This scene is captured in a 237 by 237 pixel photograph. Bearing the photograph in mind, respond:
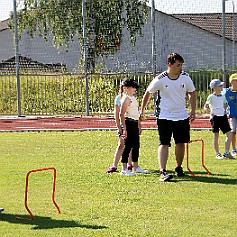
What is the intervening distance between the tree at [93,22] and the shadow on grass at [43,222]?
1715cm

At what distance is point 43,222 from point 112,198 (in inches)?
64.0

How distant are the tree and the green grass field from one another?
35.8 ft

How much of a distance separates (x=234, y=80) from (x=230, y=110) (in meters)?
0.58

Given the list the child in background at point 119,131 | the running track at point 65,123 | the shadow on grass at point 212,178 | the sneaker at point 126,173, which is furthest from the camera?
the running track at point 65,123

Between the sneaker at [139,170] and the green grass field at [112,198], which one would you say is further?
the sneaker at [139,170]

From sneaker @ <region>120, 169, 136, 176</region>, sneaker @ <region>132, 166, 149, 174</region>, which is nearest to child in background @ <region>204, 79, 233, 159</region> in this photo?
sneaker @ <region>132, 166, 149, 174</region>

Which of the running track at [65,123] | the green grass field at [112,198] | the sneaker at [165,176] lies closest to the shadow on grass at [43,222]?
the green grass field at [112,198]

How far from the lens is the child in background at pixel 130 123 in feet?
40.2

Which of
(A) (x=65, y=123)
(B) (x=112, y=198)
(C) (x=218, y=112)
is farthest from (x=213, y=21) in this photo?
(B) (x=112, y=198)

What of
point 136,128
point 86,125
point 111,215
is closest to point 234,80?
point 136,128

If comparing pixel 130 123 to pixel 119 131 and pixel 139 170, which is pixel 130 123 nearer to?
pixel 119 131

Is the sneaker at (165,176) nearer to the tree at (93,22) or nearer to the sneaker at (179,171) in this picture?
the sneaker at (179,171)

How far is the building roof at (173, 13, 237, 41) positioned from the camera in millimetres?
25562

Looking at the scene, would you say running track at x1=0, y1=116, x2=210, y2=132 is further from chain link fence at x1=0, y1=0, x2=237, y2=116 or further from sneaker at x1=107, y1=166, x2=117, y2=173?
sneaker at x1=107, y1=166, x2=117, y2=173
